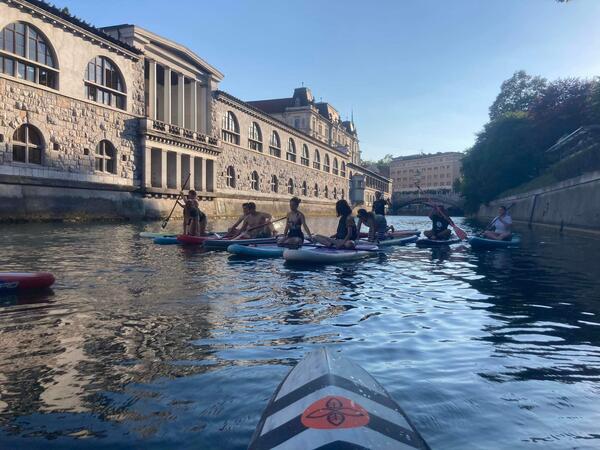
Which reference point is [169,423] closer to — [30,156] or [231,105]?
[30,156]

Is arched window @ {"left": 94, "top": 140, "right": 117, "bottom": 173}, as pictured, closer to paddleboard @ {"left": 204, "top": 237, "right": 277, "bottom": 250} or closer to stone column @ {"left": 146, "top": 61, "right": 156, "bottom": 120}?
stone column @ {"left": 146, "top": 61, "right": 156, "bottom": 120}

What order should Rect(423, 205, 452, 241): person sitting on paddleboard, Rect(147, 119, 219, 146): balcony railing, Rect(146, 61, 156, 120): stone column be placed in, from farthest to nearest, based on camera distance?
Rect(146, 61, 156, 120): stone column
Rect(147, 119, 219, 146): balcony railing
Rect(423, 205, 452, 241): person sitting on paddleboard

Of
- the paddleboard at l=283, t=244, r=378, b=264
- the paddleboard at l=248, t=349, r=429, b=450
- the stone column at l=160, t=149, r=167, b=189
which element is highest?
the stone column at l=160, t=149, r=167, b=189

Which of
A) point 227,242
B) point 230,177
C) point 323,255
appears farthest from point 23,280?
point 230,177

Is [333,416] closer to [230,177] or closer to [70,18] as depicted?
[70,18]

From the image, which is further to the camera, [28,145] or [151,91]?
[151,91]

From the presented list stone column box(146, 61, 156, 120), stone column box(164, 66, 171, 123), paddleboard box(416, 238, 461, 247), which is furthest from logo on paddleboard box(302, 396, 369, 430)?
stone column box(164, 66, 171, 123)

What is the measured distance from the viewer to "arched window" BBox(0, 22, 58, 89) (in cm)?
2339

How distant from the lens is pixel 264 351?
4.91 metres

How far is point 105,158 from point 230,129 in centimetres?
1749

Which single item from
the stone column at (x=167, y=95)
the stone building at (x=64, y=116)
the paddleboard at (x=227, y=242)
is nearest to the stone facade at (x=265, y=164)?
the stone column at (x=167, y=95)

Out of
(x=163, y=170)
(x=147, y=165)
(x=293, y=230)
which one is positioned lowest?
(x=293, y=230)

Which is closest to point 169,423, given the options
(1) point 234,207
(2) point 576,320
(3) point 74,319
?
(3) point 74,319

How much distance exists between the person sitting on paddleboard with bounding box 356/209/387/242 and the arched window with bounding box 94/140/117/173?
65.7 ft
